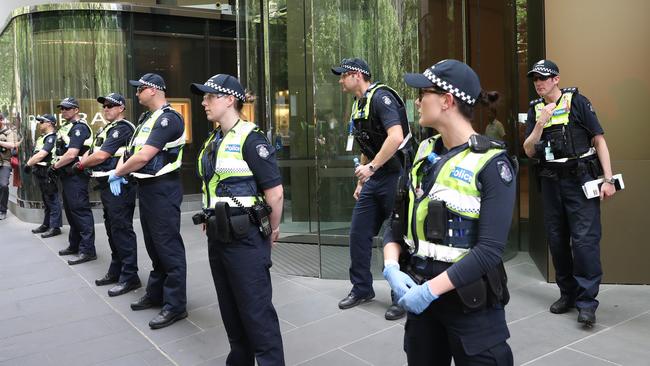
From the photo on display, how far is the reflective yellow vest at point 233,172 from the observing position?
3307 millimetres

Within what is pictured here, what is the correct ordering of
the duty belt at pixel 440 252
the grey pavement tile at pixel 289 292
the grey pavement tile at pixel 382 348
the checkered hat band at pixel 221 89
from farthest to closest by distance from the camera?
the grey pavement tile at pixel 289 292
the grey pavement tile at pixel 382 348
the checkered hat band at pixel 221 89
the duty belt at pixel 440 252

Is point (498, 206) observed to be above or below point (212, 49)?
below

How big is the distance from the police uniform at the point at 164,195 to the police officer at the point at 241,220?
1.44 metres

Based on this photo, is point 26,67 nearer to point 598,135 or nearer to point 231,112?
point 231,112

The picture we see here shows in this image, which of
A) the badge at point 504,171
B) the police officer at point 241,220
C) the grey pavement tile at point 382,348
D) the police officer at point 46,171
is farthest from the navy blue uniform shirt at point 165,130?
the police officer at point 46,171

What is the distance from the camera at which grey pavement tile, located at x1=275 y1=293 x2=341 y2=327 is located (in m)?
4.87

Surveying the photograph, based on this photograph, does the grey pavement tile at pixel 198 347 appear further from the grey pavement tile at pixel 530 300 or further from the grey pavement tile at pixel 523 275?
the grey pavement tile at pixel 523 275

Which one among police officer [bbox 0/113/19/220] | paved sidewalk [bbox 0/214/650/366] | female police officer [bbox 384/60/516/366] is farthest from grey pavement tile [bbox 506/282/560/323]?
police officer [bbox 0/113/19/220]

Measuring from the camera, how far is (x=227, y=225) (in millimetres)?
3191

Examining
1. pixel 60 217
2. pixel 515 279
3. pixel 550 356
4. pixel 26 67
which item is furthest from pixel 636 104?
pixel 26 67

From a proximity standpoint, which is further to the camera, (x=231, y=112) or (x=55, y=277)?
(x=55, y=277)

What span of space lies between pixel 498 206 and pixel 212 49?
1151 centimetres

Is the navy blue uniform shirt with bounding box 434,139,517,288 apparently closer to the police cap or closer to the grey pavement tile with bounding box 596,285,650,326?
the police cap

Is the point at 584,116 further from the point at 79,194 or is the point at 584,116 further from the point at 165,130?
the point at 79,194
